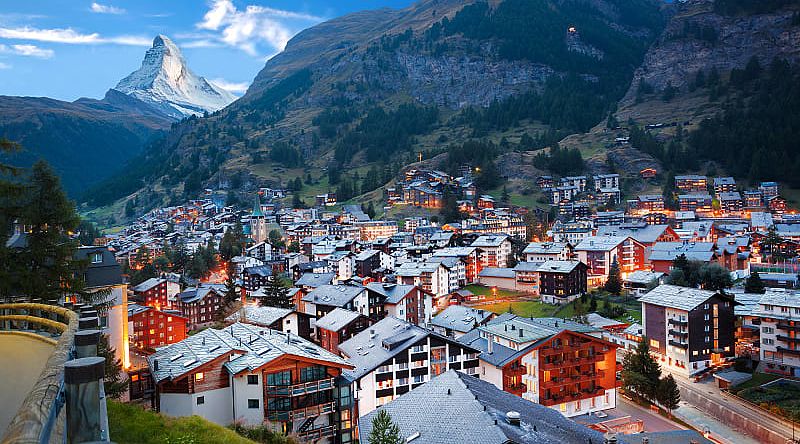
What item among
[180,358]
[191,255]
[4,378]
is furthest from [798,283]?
[191,255]

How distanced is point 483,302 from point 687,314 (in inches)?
1018

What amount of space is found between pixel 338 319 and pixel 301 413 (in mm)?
21363

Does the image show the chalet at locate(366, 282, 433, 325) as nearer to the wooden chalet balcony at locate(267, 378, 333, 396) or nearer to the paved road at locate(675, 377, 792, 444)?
the paved road at locate(675, 377, 792, 444)

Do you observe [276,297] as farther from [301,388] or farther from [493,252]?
[493,252]

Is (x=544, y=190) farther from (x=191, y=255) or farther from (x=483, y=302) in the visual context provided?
(x=191, y=255)

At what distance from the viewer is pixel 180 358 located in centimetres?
2619

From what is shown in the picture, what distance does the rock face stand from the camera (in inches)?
6102

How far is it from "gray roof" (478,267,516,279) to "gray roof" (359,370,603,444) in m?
51.5

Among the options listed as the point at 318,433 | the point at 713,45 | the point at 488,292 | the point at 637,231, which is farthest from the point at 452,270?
the point at 713,45

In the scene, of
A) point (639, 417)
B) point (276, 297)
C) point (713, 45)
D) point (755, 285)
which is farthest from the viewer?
point (713, 45)

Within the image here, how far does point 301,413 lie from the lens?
26.0 meters

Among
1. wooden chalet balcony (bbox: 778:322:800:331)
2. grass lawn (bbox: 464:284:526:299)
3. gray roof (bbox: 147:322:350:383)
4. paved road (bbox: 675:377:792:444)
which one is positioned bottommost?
paved road (bbox: 675:377:792:444)

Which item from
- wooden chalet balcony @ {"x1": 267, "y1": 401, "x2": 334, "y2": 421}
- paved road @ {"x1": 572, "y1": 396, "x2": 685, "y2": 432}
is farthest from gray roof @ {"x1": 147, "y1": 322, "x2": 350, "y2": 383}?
paved road @ {"x1": 572, "y1": 396, "x2": 685, "y2": 432}

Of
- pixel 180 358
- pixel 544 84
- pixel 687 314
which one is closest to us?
pixel 180 358
